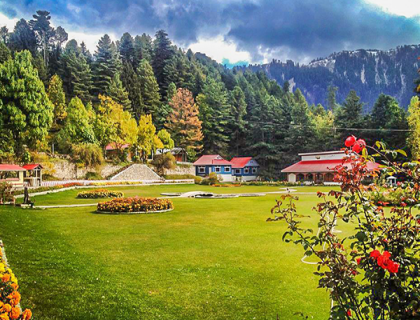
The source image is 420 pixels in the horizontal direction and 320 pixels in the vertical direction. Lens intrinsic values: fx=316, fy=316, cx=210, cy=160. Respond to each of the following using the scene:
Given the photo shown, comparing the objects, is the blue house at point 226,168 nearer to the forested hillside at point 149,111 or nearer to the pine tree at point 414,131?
the forested hillside at point 149,111

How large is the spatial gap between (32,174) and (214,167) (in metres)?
31.1

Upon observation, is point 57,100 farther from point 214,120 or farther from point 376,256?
point 376,256

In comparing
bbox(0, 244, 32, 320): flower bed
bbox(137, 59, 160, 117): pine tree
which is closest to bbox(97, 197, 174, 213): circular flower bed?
bbox(0, 244, 32, 320): flower bed

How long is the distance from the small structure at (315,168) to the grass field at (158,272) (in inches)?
1458

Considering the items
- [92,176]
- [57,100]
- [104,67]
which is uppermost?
[104,67]

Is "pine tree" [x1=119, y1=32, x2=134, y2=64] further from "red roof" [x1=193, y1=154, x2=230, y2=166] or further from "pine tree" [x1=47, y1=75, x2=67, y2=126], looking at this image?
"red roof" [x1=193, y1=154, x2=230, y2=166]

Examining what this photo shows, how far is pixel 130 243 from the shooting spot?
8539mm

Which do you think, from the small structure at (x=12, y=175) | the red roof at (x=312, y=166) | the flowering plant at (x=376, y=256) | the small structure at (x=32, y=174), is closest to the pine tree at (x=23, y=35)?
the small structure at (x=32, y=174)

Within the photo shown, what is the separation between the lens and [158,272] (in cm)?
620

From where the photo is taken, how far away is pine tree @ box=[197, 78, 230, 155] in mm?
61719

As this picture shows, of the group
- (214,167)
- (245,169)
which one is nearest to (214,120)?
(245,169)

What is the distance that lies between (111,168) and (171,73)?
1412 inches

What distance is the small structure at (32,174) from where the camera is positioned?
2555 cm

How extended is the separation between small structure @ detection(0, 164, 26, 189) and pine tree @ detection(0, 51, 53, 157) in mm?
5133
